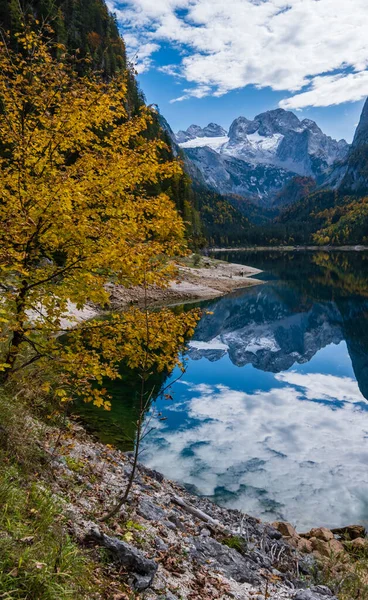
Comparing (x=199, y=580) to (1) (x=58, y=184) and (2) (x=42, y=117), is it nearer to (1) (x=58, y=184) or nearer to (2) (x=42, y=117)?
(1) (x=58, y=184)

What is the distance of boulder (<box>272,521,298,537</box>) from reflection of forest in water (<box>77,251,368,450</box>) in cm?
548

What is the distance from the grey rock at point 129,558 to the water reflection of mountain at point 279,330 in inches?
908

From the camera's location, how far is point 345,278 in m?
92.1

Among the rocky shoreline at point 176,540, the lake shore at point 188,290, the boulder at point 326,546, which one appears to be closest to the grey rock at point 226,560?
the rocky shoreline at point 176,540

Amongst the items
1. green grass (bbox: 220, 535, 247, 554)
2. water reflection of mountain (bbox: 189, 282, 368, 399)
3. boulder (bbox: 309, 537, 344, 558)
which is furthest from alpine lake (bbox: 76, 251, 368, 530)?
green grass (bbox: 220, 535, 247, 554)

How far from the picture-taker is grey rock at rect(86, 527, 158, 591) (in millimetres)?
6199

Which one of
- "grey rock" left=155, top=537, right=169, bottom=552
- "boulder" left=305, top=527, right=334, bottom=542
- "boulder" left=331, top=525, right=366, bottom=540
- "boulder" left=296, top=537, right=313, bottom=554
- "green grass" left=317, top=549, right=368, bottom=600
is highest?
"grey rock" left=155, top=537, right=169, bottom=552

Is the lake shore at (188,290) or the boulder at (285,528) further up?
the lake shore at (188,290)

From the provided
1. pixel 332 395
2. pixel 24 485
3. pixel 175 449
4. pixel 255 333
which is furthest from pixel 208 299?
pixel 24 485

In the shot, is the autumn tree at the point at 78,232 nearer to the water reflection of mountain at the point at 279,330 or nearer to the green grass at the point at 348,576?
the green grass at the point at 348,576

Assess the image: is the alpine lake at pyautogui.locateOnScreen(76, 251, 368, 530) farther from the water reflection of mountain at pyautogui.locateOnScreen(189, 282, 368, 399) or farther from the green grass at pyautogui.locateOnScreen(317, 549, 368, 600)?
the green grass at pyautogui.locateOnScreen(317, 549, 368, 600)

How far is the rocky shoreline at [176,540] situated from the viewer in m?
6.42

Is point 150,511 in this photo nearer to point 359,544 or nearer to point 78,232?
point 359,544

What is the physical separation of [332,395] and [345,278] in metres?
73.0
